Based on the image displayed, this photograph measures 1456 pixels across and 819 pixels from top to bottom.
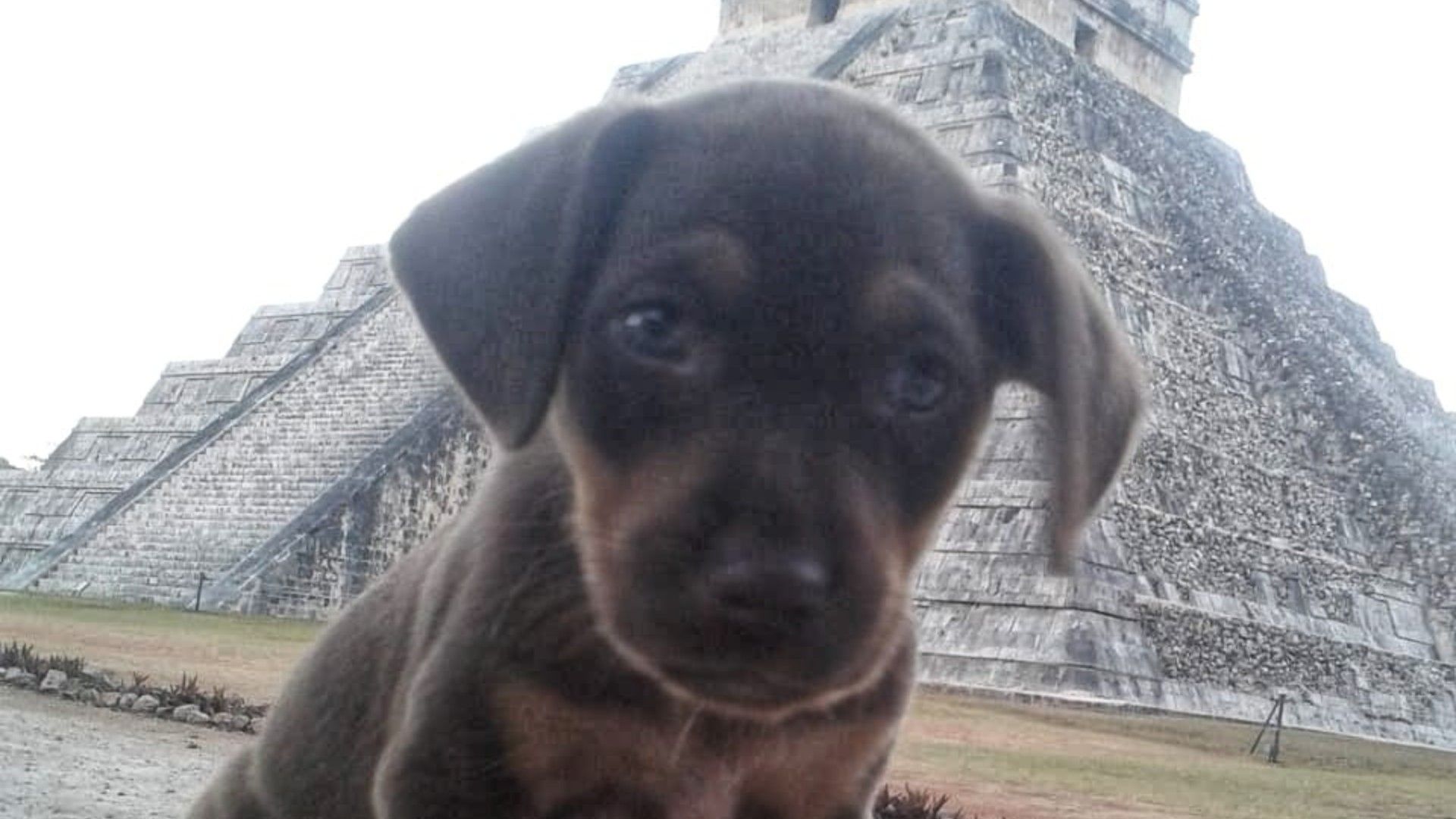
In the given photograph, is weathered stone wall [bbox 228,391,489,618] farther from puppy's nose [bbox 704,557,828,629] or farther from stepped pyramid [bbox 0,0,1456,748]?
puppy's nose [bbox 704,557,828,629]

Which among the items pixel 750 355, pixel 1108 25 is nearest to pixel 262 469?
pixel 1108 25

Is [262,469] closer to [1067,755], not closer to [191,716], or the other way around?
[1067,755]

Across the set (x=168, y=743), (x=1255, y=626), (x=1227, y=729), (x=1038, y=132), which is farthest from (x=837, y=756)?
(x=1038, y=132)

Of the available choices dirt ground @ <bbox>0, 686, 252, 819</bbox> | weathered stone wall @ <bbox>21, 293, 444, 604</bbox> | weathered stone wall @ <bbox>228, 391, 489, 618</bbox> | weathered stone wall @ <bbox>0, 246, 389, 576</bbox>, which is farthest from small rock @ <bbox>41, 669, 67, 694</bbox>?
weathered stone wall @ <bbox>0, 246, 389, 576</bbox>

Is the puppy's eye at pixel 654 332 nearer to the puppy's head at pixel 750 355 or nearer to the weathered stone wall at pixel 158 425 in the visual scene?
the puppy's head at pixel 750 355

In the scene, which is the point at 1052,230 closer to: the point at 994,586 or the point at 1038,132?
the point at 994,586
